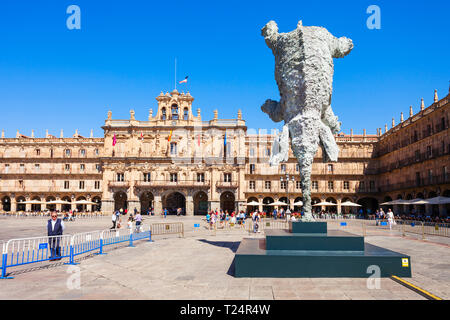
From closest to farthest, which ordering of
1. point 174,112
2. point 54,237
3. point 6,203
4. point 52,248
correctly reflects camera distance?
point 52,248 < point 54,237 < point 174,112 < point 6,203

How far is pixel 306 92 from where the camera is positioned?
8.51m

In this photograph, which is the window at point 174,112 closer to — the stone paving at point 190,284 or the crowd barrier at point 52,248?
the crowd barrier at point 52,248

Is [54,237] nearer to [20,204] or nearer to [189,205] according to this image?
[189,205]

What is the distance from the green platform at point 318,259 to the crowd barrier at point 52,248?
4615mm

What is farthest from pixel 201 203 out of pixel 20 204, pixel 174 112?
pixel 20 204

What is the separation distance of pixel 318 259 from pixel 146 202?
41097mm

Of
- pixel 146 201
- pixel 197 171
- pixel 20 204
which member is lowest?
pixel 20 204

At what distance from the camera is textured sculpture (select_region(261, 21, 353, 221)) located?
8.48 meters

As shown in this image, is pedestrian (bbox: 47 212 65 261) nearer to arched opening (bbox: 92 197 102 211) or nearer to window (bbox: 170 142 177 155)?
window (bbox: 170 142 177 155)

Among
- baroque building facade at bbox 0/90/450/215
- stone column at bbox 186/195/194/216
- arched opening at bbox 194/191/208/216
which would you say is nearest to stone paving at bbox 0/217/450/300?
baroque building facade at bbox 0/90/450/215

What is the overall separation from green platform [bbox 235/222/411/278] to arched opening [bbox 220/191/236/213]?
1459 inches

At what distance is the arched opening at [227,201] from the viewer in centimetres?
4428

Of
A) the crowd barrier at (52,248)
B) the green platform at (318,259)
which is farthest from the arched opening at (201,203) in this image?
the green platform at (318,259)
